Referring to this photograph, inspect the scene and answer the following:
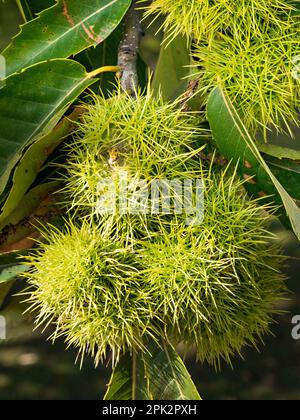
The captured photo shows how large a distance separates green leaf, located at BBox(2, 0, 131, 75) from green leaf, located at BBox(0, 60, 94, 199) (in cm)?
5

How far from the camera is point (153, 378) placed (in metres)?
1.23

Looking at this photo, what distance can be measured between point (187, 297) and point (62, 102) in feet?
1.17

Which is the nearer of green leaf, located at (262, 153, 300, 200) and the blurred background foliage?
green leaf, located at (262, 153, 300, 200)

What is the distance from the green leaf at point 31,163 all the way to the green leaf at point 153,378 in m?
0.29

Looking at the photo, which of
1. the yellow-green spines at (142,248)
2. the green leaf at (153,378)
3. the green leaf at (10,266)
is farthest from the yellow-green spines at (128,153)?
the green leaf at (153,378)

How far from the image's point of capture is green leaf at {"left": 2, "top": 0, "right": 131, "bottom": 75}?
1.22 m

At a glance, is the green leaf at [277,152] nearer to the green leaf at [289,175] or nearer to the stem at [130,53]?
the green leaf at [289,175]

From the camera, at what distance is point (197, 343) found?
1166 mm

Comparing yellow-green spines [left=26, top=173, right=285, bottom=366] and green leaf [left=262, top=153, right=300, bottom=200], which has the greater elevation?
green leaf [left=262, top=153, right=300, bottom=200]

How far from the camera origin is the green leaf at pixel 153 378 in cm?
119

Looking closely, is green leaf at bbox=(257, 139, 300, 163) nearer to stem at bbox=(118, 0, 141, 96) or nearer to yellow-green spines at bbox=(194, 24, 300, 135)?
yellow-green spines at bbox=(194, 24, 300, 135)

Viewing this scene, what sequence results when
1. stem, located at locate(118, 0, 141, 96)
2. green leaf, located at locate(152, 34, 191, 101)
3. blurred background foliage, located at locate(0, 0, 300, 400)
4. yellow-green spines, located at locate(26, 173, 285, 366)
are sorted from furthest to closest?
blurred background foliage, located at locate(0, 0, 300, 400) → green leaf, located at locate(152, 34, 191, 101) → stem, located at locate(118, 0, 141, 96) → yellow-green spines, located at locate(26, 173, 285, 366)

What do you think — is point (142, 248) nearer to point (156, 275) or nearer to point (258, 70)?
point (156, 275)

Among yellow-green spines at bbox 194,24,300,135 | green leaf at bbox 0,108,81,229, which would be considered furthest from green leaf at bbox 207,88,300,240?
green leaf at bbox 0,108,81,229
